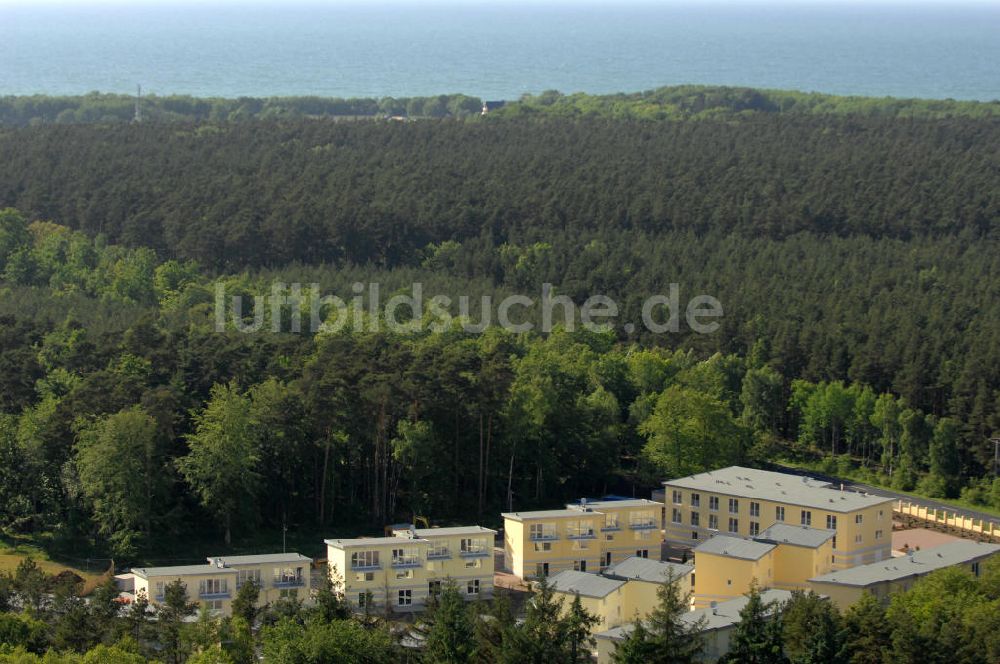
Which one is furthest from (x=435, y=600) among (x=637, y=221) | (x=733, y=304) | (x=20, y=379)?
(x=637, y=221)

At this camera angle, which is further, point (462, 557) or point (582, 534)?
point (582, 534)

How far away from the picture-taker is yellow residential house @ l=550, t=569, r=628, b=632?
3519cm

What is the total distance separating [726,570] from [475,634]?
8033 millimetres

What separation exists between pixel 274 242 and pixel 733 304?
65.8 ft

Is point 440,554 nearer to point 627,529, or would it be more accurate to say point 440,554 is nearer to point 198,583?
point 627,529

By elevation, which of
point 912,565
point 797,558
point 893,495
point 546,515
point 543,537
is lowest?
point 893,495

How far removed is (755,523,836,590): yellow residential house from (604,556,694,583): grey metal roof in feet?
7.09

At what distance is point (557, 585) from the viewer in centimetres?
3578

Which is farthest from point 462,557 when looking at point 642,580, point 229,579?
point 229,579

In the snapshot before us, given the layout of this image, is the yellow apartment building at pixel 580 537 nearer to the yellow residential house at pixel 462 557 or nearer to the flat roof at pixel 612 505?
the flat roof at pixel 612 505

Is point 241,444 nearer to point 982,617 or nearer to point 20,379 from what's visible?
point 20,379

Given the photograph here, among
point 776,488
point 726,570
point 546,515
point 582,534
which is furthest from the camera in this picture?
point 776,488

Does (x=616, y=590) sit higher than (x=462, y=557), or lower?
higher

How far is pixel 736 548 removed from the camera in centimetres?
3800
